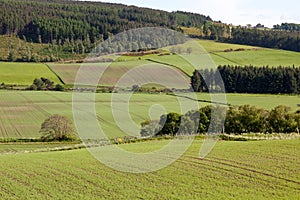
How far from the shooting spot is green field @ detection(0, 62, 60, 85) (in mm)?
110144

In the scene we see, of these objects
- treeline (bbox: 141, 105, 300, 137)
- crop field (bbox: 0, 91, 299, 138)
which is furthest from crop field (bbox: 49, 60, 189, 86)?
treeline (bbox: 141, 105, 300, 137)

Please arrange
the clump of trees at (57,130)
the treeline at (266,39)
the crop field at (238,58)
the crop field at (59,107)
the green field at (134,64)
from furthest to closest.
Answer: the treeline at (266,39), the crop field at (238,58), the green field at (134,64), the crop field at (59,107), the clump of trees at (57,130)

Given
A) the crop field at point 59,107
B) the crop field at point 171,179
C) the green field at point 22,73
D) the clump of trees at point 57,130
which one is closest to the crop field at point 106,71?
the green field at point 22,73

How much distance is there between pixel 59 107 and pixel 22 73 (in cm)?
4628

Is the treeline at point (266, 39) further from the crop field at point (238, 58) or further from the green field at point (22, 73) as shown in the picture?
the green field at point (22, 73)

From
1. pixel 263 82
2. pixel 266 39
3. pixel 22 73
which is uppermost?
pixel 266 39

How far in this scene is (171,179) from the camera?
22.3m

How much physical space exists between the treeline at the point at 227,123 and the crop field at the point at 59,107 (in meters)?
6.02

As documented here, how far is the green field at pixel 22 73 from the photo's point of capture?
11014cm

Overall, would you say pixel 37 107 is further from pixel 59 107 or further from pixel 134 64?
pixel 134 64

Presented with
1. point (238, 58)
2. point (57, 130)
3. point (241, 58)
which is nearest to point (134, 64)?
point (238, 58)

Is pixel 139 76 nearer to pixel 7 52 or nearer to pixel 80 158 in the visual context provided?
pixel 80 158

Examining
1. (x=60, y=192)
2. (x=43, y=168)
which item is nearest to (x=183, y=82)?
(x=43, y=168)

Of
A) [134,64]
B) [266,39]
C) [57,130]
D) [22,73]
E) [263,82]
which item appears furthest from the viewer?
[266,39]
